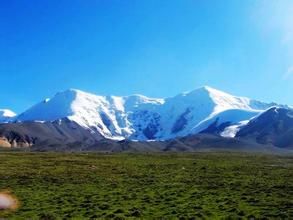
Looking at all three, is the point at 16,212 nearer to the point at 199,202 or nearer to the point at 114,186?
the point at 199,202

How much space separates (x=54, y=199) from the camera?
4053 centimetres

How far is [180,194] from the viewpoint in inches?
1722

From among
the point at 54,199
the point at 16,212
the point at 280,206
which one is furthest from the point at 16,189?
the point at 280,206

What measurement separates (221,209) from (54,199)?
14.6 m

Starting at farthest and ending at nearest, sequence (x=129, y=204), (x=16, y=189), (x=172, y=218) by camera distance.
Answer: (x=16, y=189)
(x=129, y=204)
(x=172, y=218)

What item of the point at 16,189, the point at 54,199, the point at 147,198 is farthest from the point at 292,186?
the point at 16,189

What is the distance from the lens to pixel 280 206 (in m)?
35.6

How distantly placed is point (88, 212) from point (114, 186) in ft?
58.5

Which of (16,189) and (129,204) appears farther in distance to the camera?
(16,189)

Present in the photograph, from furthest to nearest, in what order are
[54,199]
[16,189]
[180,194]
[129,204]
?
1. [16,189]
2. [180,194]
3. [54,199]
4. [129,204]

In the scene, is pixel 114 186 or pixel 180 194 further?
pixel 114 186

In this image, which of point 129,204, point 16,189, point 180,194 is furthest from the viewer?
point 16,189

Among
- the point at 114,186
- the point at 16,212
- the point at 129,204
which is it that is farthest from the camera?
the point at 114,186

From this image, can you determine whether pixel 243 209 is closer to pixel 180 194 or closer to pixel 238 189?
pixel 180 194
